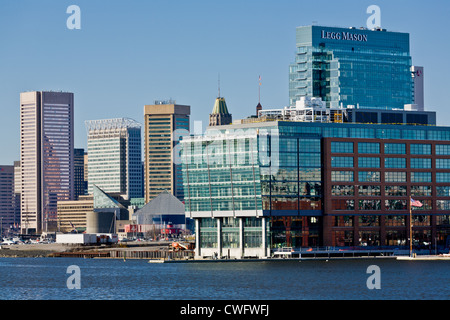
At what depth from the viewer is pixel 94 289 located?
150500 mm

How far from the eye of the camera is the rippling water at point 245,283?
450 feet

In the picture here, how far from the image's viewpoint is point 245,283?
155250 mm

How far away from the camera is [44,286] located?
15950 cm

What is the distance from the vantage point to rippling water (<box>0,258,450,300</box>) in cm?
13725
